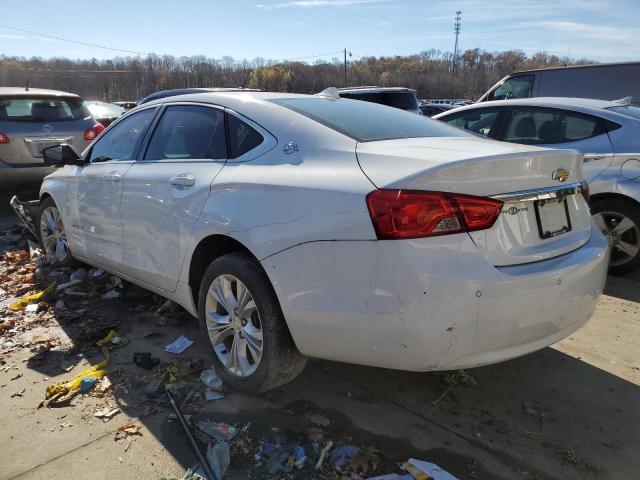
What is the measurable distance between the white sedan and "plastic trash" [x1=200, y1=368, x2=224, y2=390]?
0.08 metres

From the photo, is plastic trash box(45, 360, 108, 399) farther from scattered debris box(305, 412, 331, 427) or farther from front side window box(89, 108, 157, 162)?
front side window box(89, 108, 157, 162)

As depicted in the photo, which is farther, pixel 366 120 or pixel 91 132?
pixel 91 132

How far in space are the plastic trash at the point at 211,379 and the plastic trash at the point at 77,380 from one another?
0.66 m

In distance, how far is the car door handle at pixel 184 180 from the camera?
3.15m

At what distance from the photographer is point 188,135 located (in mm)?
3475

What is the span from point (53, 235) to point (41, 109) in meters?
3.64

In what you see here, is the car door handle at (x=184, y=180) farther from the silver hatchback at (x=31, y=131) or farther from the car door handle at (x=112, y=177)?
the silver hatchback at (x=31, y=131)

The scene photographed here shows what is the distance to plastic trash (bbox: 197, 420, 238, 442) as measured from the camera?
8.54 ft

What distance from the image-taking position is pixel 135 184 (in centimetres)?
Answer: 364

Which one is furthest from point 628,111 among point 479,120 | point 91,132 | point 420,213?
point 91,132

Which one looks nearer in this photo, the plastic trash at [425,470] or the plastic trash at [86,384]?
the plastic trash at [425,470]

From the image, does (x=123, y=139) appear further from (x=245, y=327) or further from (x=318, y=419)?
(x=318, y=419)

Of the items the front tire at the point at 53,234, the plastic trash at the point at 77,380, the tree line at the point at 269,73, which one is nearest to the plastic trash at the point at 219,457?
the plastic trash at the point at 77,380

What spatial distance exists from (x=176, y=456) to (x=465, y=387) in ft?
5.41
